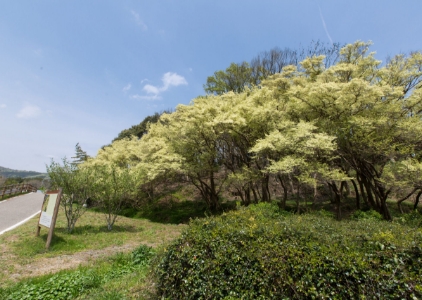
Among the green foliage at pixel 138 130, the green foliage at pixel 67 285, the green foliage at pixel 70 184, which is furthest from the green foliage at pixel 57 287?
the green foliage at pixel 138 130

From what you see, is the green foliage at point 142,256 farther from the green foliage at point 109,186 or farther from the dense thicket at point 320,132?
the dense thicket at point 320,132

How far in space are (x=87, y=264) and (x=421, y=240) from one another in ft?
21.8

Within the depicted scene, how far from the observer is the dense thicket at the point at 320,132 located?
10484 mm

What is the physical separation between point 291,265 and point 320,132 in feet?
35.5

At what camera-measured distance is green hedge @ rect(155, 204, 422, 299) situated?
7.79ft

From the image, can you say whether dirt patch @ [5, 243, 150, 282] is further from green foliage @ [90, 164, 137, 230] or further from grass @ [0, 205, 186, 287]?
green foliage @ [90, 164, 137, 230]

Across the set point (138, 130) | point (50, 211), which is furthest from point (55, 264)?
point (138, 130)

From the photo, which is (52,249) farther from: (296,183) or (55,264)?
(296,183)

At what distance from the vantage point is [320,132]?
12000 mm

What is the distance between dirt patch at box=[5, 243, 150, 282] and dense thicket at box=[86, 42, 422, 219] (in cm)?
703

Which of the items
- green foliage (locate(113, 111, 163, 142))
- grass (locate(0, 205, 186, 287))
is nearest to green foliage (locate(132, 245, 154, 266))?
grass (locate(0, 205, 186, 287))

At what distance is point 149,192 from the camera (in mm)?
21141

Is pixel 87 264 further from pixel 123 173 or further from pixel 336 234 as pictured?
pixel 123 173

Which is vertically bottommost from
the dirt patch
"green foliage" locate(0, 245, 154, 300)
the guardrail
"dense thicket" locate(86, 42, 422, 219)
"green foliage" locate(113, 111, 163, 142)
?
the dirt patch
